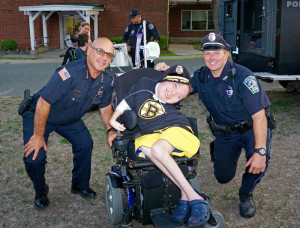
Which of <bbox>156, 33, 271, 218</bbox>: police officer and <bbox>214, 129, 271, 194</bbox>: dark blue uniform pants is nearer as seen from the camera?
<bbox>156, 33, 271, 218</bbox>: police officer

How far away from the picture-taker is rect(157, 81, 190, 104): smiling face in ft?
11.1

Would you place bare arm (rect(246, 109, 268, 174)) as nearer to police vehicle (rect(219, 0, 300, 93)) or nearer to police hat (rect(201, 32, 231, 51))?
police hat (rect(201, 32, 231, 51))

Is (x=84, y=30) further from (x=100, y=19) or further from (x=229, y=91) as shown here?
(x=100, y=19)

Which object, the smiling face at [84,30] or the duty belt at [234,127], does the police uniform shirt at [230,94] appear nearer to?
the duty belt at [234,127]

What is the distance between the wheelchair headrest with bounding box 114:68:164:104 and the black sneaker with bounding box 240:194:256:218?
1584 millimetres

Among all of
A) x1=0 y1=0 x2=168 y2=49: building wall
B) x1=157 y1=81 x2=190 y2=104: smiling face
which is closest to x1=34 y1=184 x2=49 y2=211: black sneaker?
x1=157 y1=81 x2=190 y2=104: smiling face

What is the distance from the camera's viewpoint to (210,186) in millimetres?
4684

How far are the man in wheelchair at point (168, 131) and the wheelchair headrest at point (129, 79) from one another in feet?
0.78

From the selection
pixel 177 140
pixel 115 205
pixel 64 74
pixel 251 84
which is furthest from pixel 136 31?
pixel 177 140

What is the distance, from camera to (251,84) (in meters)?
3.73

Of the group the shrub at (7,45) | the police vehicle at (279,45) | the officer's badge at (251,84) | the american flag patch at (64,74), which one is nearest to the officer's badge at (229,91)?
the officer's badge at (251,84)

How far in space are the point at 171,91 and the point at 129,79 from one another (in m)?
0.69

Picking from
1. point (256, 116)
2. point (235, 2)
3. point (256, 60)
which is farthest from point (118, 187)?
point (235, 2)

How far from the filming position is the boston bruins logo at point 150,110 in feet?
11.2
